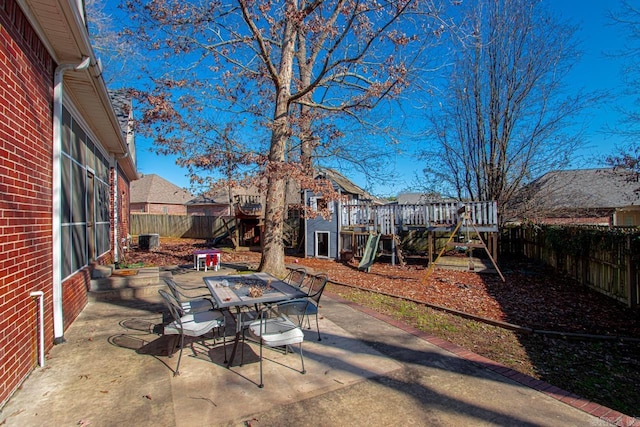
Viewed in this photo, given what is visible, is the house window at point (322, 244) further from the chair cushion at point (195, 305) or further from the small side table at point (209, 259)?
the chair cushion at point (195, 305)

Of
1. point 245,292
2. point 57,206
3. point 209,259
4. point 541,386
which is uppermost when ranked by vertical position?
point 57,206

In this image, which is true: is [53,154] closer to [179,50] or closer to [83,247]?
[83,247]

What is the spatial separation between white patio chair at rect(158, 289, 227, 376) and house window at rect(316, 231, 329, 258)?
11.1m

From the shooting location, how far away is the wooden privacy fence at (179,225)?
2533 centimetres

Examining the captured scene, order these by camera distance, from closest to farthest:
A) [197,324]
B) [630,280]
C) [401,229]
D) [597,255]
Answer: [197,324]
[630,280]
[597,255]
[401,229]

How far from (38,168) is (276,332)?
3.03 metres

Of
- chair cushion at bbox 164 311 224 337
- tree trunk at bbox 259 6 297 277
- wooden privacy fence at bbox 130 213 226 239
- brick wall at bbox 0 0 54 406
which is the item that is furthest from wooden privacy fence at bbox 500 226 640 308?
wooden privacy fence at bbox 130 213 226 239

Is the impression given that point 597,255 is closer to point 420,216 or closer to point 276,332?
point 420,216

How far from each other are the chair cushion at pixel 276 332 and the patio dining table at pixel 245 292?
23 cm

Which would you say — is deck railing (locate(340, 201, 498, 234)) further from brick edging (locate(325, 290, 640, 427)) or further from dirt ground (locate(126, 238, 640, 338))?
brick edging (locate(325, 290, 640, 427))

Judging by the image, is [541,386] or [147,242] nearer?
[541,386]

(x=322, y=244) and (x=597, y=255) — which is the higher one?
(x=597, y=255)

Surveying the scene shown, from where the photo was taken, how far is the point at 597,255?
816 cm

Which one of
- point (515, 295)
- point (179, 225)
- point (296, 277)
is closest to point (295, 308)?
point (296, 277)
